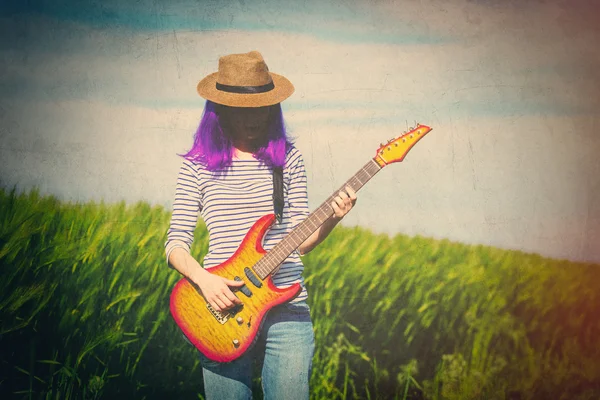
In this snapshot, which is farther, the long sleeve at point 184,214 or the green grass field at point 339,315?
the green grass field at point 339,315

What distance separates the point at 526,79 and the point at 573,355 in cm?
177

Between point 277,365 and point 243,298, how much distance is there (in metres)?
0.35

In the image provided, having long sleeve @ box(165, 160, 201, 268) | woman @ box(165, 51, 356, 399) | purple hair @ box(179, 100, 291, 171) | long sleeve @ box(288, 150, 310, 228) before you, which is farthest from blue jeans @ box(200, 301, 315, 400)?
purple hair @ box(179, 100, 291, 171)

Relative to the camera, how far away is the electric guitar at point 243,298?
2.94m

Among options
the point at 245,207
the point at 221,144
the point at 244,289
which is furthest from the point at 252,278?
the point at 221,144

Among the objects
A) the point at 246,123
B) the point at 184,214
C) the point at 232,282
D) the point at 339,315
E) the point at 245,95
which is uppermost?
the point at 245,95

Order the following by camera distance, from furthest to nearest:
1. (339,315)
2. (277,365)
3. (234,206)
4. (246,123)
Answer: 1. (339,315)
2. (246,123)
3. (234,206)
4. (277,365)

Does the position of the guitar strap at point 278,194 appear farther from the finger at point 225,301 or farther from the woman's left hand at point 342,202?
the finger at point 225,301

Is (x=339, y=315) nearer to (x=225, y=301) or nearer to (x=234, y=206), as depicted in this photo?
(x=225, y=301)

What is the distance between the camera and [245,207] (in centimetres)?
301

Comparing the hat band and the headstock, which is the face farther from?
the headstock

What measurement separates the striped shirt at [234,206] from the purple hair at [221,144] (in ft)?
0.13

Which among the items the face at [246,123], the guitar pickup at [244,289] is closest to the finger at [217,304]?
the guitar pickup at [244,289]

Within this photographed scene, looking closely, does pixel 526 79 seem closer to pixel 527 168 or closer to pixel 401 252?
pixel 527 168
